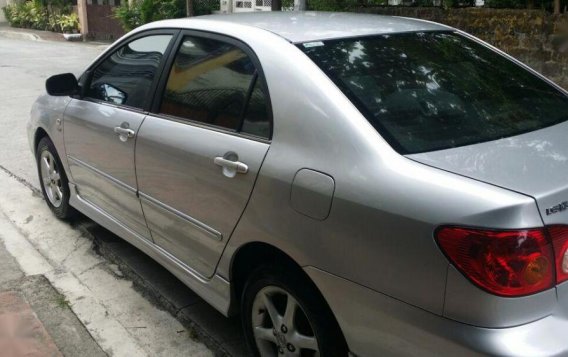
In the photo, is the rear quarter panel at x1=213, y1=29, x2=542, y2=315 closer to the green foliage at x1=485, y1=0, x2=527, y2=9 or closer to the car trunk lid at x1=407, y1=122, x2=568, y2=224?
the car trunk lid at x1=407, y1=122, x2=568, y2=224

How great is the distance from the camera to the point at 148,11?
17859mm

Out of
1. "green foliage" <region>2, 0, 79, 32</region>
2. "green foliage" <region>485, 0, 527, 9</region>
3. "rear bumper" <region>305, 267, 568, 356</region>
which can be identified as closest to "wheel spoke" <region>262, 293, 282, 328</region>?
"rear bumper" <region>305, 267, 568, 356</region>

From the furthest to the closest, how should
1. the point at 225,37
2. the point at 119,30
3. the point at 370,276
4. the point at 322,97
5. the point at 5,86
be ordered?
the point at 119,30, the point at 5,86, the point at 225,37, the point at 322,97, the point at 370,276

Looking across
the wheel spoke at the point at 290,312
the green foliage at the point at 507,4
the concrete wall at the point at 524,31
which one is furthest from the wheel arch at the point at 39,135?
the green foliage at the point at 507,4

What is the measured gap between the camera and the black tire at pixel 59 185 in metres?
4.60

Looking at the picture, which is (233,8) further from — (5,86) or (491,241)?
(491,241)

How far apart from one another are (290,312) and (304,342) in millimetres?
132

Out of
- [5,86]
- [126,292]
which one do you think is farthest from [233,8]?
[126,292]

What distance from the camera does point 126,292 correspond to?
12.4 ft

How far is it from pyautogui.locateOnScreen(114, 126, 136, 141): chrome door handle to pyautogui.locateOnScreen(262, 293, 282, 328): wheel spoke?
4.39ft

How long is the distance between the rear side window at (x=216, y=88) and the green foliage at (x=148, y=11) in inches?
564

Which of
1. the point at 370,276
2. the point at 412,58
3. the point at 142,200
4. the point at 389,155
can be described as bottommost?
the point at 142,200

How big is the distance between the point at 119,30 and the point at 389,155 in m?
21.6

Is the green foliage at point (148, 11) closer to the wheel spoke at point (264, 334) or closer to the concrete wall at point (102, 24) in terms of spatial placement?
the concrete wall at point (102, 24)
